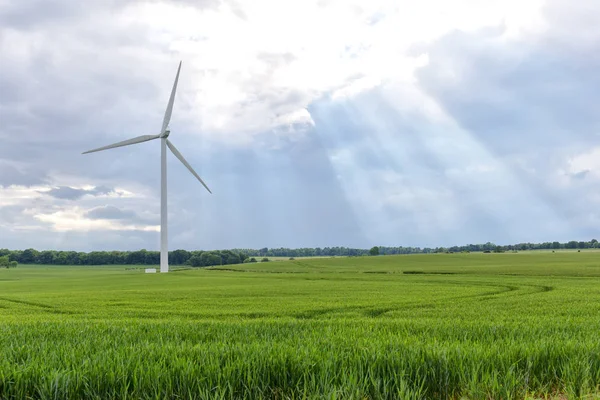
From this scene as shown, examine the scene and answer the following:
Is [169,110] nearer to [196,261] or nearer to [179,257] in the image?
[196,261]

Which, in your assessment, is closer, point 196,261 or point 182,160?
point 182,160

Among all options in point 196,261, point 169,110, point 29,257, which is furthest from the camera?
point 29,257

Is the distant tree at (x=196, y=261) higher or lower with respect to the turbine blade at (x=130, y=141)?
lower

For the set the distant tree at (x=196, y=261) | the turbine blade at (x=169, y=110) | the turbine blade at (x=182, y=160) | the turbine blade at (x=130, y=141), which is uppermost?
the turbine blade at (x=169, y=110)

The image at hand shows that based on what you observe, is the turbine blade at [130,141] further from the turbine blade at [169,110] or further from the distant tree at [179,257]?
the distant tree at [179,257]

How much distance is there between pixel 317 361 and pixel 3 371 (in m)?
4.59

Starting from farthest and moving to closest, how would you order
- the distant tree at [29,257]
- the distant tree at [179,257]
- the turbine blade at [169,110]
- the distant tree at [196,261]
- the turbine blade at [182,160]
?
the distant tree at [29,257], the distant tree at [179,257], the distant tree at [196,261], the turbine blade at [182,160], the turbine blade at [169,110]

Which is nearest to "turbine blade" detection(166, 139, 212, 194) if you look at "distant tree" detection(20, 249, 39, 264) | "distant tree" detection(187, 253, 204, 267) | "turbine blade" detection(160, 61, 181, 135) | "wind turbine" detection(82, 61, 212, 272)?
"wind turbine" detection(82, 61, 212, 272)

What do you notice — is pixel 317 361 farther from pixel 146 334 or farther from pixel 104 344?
pixel 146 334

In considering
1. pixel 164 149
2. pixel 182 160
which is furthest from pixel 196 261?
pixel 182 160

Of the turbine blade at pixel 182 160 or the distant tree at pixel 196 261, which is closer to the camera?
the turbine blade at pixel 182 160

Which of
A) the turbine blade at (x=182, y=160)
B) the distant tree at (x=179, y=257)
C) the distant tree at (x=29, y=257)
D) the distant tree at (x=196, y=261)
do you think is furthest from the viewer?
the distant tree at (x=29, y=257)

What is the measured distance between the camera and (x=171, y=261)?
611 ft

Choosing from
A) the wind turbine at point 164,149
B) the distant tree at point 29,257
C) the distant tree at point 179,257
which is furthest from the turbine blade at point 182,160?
the distant tree at point 29,257
